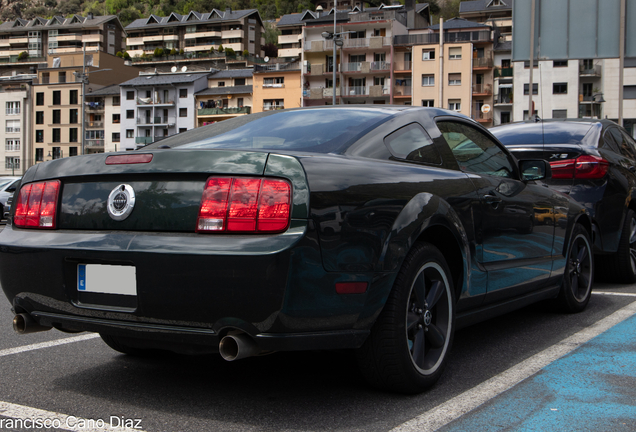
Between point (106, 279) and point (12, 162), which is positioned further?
point (12, 162)

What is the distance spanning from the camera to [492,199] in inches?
160

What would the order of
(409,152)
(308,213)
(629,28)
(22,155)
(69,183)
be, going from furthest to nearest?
(22,155), (629,28), (409,152), (69,183), (308,213)

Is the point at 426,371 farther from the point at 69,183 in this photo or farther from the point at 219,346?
the point at 69,183

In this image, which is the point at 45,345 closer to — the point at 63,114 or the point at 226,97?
the point at 226,97

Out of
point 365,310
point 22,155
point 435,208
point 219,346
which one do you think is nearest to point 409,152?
point 435,208

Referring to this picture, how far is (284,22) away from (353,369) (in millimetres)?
112197

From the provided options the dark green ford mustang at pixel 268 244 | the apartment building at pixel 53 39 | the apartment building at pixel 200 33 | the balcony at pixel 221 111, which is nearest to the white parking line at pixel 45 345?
the dark green ford mustang at pixel 268 244

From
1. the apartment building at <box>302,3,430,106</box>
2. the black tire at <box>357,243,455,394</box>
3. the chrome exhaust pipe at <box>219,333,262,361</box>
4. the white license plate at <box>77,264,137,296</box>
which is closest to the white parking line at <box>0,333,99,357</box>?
the white license plate at <box>77,264,137,296</box>

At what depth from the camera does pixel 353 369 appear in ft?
12.4

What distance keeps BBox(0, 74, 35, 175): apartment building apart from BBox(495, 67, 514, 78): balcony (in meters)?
60.5

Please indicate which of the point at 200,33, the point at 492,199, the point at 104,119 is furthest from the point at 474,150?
the point at 200,33

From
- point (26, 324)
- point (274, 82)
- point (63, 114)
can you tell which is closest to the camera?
point (26, 324)

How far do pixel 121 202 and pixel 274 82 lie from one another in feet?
253

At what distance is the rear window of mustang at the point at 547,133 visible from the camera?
674 cm
